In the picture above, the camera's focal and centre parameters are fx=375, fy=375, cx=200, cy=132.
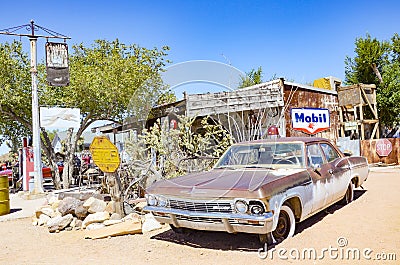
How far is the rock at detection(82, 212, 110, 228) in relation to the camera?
23.2 feet

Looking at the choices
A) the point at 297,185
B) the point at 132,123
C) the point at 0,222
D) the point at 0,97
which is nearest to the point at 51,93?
the point at 0,97

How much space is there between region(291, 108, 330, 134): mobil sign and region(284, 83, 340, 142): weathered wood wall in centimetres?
17

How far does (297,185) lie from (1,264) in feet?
14.2

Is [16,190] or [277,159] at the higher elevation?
[277,159]

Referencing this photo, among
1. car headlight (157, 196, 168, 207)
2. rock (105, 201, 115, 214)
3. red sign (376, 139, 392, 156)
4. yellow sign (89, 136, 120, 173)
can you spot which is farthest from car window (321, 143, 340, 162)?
Result: red sign (376, 139, 392, 156)

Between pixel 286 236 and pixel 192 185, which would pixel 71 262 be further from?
pixel 286 236

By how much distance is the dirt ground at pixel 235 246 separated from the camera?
15.4 ft

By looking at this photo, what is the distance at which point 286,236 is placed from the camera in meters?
5.34

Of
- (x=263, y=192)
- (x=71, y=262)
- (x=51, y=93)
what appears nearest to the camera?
(x=263, y=192)

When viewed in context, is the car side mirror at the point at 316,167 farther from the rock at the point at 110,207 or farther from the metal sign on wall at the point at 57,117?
the metal sign on wall at the point at 57,117

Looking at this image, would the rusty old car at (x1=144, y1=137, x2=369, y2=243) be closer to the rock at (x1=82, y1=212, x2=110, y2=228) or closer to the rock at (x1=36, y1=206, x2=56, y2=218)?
the rock at (x1=82, y1=212, x2=110, y2=228)

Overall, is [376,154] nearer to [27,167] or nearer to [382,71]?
[382,71]

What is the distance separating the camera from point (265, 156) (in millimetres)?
6254

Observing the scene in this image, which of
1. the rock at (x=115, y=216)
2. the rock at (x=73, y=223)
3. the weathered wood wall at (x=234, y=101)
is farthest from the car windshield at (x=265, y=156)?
the weathered wood wall at (x=234, y=101)
